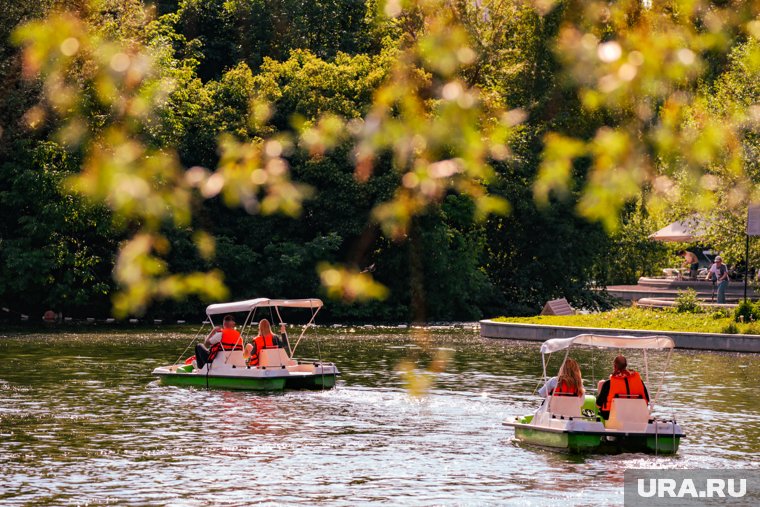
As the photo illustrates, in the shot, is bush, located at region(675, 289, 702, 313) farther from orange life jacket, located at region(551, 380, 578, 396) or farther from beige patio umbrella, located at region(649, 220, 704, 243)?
orange life jacket, located at region(551, 380, 578, 396)

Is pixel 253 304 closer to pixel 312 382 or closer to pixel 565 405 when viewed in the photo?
pixel 312 382

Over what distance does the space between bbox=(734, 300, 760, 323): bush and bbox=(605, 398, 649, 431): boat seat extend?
26993mm

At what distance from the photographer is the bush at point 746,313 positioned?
156 ft

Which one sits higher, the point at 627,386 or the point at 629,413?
the point at 627,386

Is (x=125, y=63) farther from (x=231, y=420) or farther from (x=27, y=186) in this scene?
(x=27, y=186)

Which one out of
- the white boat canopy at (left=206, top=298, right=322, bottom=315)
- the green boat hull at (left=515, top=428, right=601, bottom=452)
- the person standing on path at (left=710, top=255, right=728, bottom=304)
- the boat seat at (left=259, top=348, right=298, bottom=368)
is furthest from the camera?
the person standing on path at (left=710, top=255, right=728, bottom=304)

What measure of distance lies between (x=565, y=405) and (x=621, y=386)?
3.78 feet

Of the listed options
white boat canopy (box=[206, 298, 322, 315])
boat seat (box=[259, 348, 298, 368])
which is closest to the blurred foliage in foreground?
white boat canopy (box=[206, 298, 322, 315])

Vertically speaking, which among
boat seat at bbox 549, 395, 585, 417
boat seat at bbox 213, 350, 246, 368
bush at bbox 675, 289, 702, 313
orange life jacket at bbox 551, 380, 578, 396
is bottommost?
boat seat at bbox 549, 395, 585, 417

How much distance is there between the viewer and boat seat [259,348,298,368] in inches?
1312

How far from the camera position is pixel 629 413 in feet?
72.7

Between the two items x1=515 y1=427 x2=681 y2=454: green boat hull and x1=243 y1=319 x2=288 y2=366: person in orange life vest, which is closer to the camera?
x1=515 y1=427 x2=681 y2=454: green boat hull

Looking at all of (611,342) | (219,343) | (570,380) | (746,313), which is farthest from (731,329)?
(570,380)

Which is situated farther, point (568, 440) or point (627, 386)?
point (627, 386)
